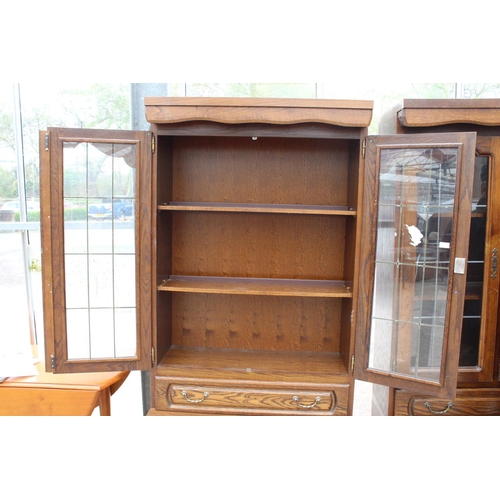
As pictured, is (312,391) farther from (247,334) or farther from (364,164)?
(364,164)

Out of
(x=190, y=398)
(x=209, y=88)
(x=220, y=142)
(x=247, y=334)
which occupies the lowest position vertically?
(x=190, y=398)

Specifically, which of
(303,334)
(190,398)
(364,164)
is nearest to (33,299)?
(190,398)

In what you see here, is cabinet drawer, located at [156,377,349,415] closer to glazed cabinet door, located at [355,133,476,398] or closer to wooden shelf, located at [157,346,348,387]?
wooden shelf, located at [157,346,348,387]

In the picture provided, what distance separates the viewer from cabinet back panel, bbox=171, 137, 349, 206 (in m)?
2.22

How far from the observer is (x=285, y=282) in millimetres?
2223

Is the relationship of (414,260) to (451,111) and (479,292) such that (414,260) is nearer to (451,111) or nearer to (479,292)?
(479,292)

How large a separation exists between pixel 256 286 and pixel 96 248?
0.84 m

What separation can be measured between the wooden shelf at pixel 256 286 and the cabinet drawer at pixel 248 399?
479 mm

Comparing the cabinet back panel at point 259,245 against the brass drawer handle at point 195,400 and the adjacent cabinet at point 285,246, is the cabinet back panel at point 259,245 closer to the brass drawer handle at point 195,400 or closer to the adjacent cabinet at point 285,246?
the adjacent cabinet at point 285,246

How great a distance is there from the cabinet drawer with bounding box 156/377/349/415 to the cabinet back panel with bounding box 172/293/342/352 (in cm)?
37

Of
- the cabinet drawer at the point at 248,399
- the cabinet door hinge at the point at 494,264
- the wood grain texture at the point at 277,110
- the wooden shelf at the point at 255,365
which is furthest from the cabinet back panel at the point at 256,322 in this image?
the wood grain texture at the point at 277,110

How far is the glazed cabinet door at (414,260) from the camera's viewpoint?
5.57ft

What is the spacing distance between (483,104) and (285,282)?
4.27 feet

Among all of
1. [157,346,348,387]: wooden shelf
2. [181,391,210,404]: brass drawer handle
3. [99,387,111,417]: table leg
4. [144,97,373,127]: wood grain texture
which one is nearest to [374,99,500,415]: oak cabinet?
[144,97,373,127]: wood grain texture
